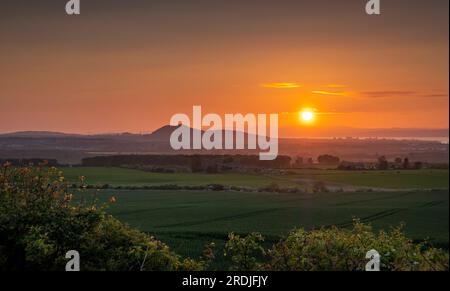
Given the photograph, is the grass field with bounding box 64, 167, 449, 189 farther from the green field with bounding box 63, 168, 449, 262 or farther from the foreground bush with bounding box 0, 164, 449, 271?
the foreground bush with bounding box 0, 164, 449, 271

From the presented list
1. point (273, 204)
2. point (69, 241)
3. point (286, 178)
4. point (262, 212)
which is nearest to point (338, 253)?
point (69, 241)

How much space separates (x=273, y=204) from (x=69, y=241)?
57.5 ft

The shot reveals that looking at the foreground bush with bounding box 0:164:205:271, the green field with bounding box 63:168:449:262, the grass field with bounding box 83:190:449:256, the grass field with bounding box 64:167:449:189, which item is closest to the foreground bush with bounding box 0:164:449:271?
the foreground bush with bounding box 0:164:205:271

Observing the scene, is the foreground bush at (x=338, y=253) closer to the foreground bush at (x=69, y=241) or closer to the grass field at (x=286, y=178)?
the foreground bush at (x=69, y=241)

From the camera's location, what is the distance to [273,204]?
23.5 metres

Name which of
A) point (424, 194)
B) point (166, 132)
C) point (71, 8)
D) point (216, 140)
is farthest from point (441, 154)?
point (424, 194)

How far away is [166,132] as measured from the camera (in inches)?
443

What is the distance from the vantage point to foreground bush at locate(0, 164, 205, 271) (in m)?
6.27

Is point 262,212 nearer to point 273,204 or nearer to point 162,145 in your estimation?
point 273,204

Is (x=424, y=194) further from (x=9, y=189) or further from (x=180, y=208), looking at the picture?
(x=9, y=189)

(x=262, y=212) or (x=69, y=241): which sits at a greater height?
(x=69, y=241)

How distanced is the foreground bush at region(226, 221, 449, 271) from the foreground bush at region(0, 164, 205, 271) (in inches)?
27.8

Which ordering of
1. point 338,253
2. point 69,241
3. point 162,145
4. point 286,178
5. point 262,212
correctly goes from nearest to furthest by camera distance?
point 338,253, point 69,241, point 162,145, point 262,212, point 286,178
